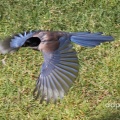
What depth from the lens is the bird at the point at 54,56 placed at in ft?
10.4

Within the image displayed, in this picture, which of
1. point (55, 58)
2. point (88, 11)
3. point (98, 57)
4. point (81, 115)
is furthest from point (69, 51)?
point (88, 11)

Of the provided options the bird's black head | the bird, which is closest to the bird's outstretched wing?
the bird

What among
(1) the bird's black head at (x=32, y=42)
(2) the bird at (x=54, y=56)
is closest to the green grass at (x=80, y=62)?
(2) the bird at (x=54, y=56)

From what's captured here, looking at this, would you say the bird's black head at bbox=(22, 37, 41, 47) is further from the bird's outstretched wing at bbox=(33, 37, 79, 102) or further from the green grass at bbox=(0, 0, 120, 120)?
the green grass at bbox=(0, 0, 120, 120)

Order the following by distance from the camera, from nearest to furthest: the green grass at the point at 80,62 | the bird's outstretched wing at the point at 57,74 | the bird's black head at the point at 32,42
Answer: the bird's outstretched wing at the point at 57,74 < the bird's black head at the point at 32,42 < the green grass at the point at 80,62

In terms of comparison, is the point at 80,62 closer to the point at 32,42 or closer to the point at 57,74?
the point at 32,42

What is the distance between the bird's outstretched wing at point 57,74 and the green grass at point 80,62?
2.64 feet

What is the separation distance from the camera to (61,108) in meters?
4.09

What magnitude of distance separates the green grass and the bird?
0.58 metres

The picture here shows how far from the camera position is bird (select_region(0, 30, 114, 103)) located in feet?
10.4

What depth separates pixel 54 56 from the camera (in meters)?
3.36

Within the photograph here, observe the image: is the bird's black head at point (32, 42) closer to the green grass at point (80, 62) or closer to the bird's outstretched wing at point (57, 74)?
the bird's outstretched wing at point (57, 74)

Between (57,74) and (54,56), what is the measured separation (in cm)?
18

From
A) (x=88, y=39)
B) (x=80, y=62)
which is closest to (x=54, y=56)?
(x=88, y=39)
